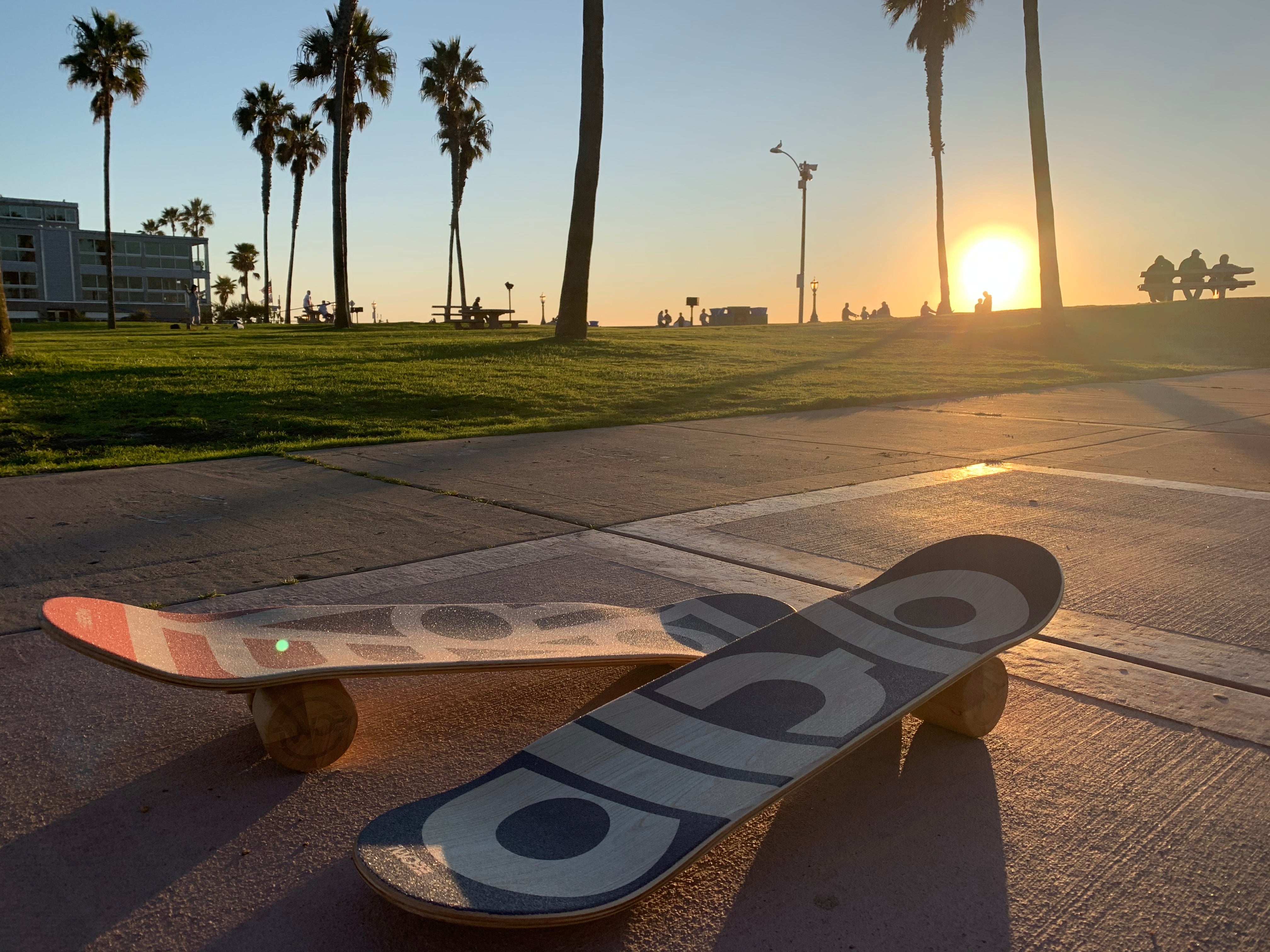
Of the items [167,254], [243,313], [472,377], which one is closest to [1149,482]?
[472,377]

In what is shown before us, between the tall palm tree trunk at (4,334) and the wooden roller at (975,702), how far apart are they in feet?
43.9

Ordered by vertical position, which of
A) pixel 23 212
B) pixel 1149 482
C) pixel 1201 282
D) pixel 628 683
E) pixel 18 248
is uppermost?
pixel 23 212

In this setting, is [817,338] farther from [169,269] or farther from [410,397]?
[169,269]

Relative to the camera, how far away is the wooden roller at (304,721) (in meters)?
2.45

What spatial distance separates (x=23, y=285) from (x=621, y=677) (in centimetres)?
9169

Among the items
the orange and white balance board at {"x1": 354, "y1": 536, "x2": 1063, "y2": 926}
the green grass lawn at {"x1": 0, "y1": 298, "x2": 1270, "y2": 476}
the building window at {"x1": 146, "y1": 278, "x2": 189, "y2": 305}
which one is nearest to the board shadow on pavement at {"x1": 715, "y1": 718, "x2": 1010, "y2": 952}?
the orange and white balance board at {"x1": 354, "y1": 536, "x2": 1063, "y2": 926}

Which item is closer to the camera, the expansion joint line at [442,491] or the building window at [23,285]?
the expansion joint line at [442,491]

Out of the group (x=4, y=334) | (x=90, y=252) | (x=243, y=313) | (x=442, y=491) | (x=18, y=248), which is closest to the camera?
(x=442, y=491)

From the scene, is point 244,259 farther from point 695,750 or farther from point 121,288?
point 695,750

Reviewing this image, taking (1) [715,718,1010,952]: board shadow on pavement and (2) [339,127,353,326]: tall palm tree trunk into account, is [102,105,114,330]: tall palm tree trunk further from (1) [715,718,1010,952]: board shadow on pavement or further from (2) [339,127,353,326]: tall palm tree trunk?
(1) [715,718,1010,952]: board shadow on pavement

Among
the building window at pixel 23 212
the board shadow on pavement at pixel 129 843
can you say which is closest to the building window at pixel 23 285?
the building window at pixel 23 212

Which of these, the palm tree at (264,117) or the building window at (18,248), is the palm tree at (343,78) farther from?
the building window at (18,248)

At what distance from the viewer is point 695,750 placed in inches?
90.0

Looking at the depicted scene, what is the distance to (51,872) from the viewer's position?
205 cm
